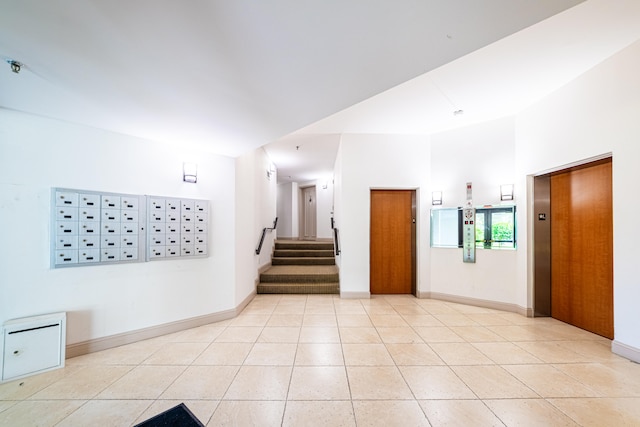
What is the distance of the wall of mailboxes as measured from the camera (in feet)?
8.30

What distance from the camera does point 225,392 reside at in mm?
2023

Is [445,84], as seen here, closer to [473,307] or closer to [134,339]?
[473,307]

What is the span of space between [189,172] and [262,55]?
235cm

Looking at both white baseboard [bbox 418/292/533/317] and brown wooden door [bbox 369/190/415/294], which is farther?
brown wooden door [bbox 369/190/415/294]

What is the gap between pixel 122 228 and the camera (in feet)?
9.45

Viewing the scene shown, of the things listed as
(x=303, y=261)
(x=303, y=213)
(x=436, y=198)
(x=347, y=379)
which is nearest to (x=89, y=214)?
(x=347, y=379)

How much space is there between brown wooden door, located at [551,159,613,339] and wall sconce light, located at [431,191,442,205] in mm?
1586

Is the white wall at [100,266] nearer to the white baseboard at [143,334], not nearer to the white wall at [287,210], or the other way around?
the white baseboard at [143,334]

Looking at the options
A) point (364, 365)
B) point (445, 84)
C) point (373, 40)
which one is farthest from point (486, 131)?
point (364, 365)

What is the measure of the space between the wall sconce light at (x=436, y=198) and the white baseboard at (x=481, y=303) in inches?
69.6

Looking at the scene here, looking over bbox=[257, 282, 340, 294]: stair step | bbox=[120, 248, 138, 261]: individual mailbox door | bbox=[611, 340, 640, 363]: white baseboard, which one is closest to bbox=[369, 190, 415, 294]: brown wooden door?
bbox=[257, 282, 340, 294]: stair step

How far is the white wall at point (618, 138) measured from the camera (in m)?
2.49

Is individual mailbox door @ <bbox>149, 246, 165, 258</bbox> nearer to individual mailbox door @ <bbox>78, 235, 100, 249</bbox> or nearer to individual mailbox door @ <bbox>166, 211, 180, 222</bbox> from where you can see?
individual mailbox door @ <bbox>166, 211, 180, 222</bbox>

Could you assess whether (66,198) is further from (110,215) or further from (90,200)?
(110,215)
